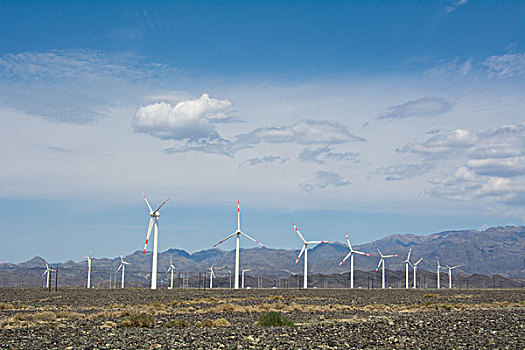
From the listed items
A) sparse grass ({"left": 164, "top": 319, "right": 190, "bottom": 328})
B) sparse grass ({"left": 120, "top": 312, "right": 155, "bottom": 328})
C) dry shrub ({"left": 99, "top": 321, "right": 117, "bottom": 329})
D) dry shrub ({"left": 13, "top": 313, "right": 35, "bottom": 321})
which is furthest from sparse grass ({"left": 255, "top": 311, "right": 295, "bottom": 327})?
dry shrub ({"left": 13, "top": 313, "right": 35, "bottom": 321})

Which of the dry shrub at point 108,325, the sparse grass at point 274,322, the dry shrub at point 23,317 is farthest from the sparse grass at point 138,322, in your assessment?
the dry shrub at point 23,317

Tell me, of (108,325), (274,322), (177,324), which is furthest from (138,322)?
(274,322)

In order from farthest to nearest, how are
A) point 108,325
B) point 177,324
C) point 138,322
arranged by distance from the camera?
point 177,324, point 138,322, point 108,325

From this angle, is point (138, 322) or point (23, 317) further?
point (23, 317)

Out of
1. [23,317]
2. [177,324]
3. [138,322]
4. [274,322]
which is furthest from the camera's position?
[23,317]

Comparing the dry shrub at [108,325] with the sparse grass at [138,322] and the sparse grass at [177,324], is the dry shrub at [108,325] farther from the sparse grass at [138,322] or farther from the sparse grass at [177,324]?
the sparse grass at [177,324]

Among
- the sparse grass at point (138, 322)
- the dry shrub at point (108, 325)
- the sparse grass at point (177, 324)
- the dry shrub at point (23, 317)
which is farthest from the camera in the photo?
the dry shrub at point (23, 317)

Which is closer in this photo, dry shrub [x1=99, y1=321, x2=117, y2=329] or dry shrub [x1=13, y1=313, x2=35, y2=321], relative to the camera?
dry shrub [x1=99, y1=321, x2=117, y2=329]

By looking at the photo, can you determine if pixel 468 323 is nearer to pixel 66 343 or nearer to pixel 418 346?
pixel 418 346

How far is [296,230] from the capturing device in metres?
160

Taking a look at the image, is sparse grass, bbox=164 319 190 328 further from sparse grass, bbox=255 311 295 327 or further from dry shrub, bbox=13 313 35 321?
dry shrub, bbox=13 313 35 321

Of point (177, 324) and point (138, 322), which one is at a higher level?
point (138, 322)

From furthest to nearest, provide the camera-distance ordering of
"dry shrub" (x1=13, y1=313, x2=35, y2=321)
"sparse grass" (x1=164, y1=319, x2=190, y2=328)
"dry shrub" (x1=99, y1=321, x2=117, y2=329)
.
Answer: "dry shrub" (x1=13, y1=313, x2=35, y2=321)
"sparse grass" (x1=164, y1=319, x2=190, y2=328)
"dry shrub" (x1=99, y1=321, x2=117, y2=329)

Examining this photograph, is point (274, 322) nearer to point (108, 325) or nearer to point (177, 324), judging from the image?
point (177, 324)
